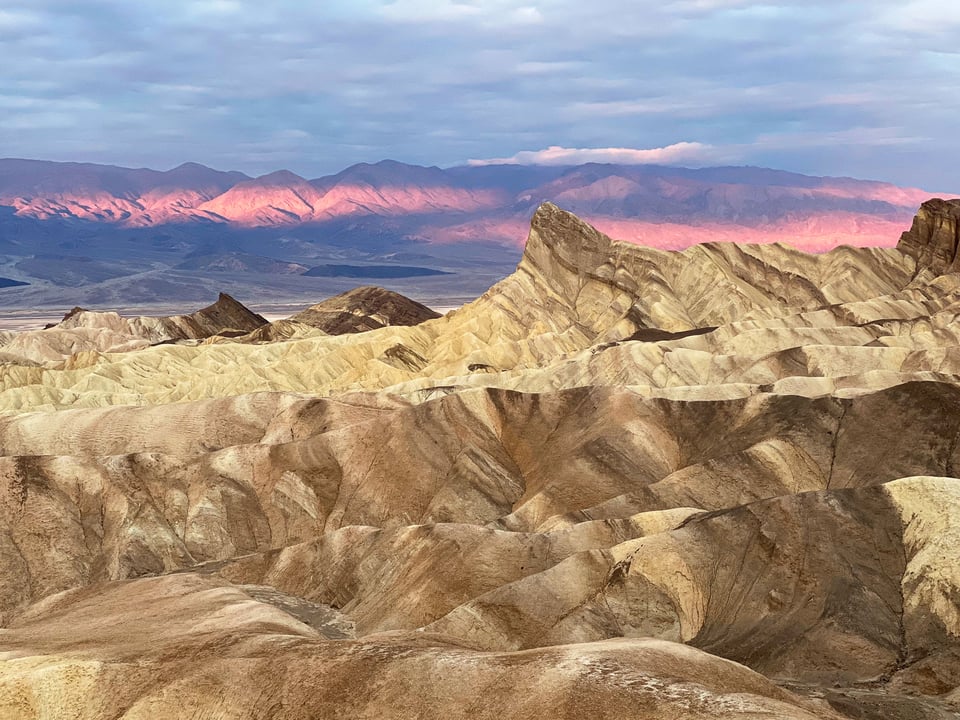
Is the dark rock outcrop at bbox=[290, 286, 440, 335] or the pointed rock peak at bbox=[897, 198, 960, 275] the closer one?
the pointed rock peak at bbox=[897, 198, 960, 275]

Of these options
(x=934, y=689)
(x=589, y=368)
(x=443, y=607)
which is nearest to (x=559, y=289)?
(x=589, y=368)

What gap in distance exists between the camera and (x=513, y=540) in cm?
3562

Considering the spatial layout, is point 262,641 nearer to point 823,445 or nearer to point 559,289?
point 823,445

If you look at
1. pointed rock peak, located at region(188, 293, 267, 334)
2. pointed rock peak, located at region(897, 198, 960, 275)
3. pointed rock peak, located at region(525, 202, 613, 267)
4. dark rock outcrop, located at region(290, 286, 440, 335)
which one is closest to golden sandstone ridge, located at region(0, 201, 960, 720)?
pointed rock peak, located at region(897, 198, 960, 275)

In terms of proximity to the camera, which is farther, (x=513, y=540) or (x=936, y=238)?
(x=936, y=238)

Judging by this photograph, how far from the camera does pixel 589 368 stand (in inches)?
2665

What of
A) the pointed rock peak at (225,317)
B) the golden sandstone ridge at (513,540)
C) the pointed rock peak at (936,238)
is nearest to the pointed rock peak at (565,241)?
the golden sandstone ridge at (513,540)

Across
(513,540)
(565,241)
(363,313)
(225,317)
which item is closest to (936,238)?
(565,241)

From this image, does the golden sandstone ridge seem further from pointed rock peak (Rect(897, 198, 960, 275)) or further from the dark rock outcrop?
the dark rock outcrop

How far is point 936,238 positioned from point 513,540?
79604 millimetres

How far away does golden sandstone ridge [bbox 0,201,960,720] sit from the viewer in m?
22.3

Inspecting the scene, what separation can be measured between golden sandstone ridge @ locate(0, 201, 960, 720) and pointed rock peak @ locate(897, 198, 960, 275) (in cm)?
2055

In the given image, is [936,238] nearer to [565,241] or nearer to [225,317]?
[565,241]

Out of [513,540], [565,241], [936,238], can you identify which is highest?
[936,238]
